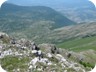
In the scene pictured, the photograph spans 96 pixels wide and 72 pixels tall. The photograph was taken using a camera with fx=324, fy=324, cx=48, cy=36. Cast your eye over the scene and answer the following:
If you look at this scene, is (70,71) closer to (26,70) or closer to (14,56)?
(26,70)

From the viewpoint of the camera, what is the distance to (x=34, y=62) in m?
8.73

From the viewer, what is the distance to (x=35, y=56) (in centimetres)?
952

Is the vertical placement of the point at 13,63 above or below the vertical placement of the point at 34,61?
below

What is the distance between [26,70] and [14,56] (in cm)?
127

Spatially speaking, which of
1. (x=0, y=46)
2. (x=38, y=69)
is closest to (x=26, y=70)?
(x=38, y=69)

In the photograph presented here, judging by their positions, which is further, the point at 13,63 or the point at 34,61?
the point at 13,63

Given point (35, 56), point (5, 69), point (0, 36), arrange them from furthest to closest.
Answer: point (0, 36), point (35, 56), point (5, 69)

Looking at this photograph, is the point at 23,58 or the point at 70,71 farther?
the point at 23,58

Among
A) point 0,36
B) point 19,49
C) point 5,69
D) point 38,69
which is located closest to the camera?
point 38,69

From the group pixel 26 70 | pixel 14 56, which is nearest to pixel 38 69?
pixel 26 70

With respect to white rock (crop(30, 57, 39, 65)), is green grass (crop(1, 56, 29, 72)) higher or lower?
lower

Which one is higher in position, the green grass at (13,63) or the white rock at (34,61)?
the white rock at (34,61)

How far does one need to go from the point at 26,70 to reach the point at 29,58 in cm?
99

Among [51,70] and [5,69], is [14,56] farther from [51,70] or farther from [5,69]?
[51,70]
